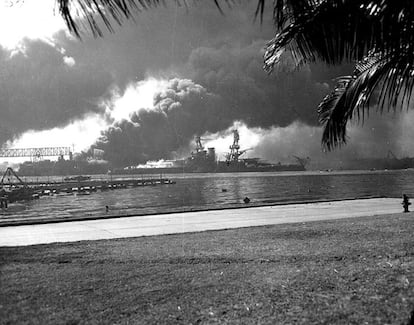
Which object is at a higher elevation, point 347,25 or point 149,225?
point 347,25

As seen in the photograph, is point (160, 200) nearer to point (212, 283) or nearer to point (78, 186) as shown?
point (78, 186)

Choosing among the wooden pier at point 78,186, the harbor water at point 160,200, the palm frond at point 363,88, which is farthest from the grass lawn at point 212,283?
the wooden pier at point 78,186

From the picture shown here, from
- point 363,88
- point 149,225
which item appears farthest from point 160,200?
point 363,88

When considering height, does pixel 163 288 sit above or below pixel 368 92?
below

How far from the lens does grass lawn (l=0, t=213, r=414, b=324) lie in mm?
4402

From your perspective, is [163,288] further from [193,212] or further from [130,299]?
[193,212]

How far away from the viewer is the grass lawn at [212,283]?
14.4 ft

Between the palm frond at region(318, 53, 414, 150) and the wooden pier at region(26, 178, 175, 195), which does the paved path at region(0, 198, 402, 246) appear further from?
the wooden pier at region(26, 178, 175, 195)

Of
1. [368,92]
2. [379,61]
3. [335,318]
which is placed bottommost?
[335,318]

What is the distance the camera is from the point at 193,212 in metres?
17.5

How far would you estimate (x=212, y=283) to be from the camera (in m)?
5.43

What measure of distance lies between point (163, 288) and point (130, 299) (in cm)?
52

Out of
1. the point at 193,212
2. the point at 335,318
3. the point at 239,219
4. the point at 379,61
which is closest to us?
the point at 335,318

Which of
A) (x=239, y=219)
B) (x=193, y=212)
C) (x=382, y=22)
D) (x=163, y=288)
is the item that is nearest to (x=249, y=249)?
(x=163, y=288)
